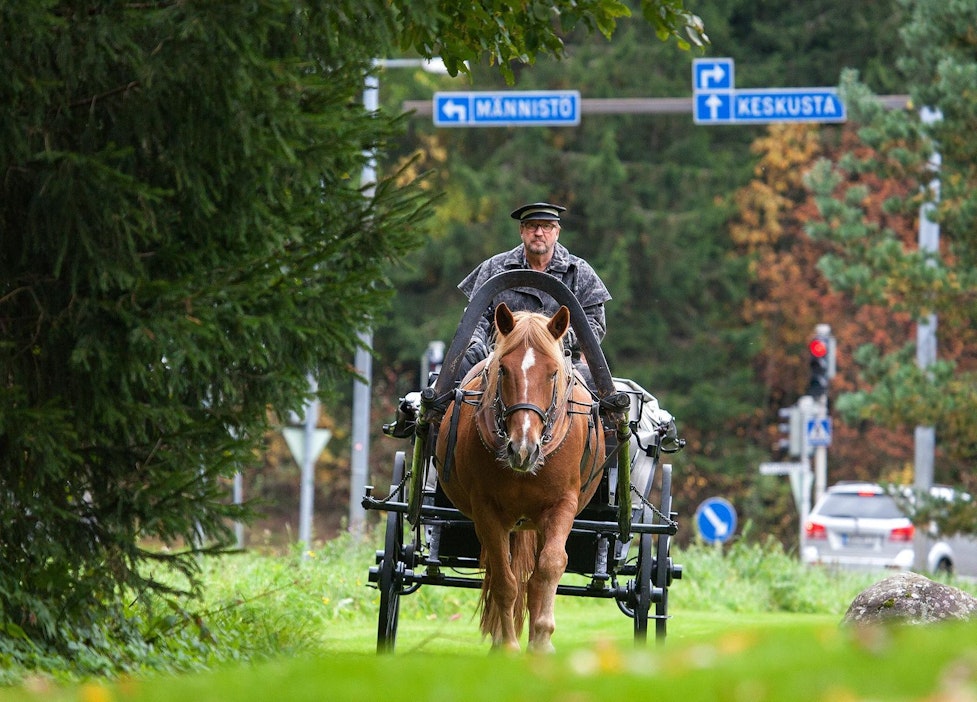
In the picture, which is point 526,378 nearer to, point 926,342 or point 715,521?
point 715,521

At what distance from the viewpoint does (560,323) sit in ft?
29.2

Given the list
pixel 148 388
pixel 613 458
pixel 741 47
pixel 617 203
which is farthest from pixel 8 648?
pixel 741 47

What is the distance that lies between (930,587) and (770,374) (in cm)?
3362

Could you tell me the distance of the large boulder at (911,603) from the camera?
959 centimetres

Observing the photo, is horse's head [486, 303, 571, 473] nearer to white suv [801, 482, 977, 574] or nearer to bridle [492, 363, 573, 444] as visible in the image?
bridle [492, 363, 573, 444]

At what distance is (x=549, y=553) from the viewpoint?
8.80 m

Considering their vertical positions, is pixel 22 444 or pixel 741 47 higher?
pixel 741 47

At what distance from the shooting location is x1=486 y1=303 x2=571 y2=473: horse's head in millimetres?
8438

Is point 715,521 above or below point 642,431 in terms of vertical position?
below

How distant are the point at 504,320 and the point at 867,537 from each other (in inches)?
780

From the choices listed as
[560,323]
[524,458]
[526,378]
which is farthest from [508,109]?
[524,458]

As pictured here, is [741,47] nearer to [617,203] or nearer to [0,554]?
[617,203]

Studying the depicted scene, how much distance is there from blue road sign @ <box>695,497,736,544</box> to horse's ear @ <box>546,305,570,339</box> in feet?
40.6

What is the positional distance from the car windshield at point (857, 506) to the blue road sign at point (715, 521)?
697 cm
